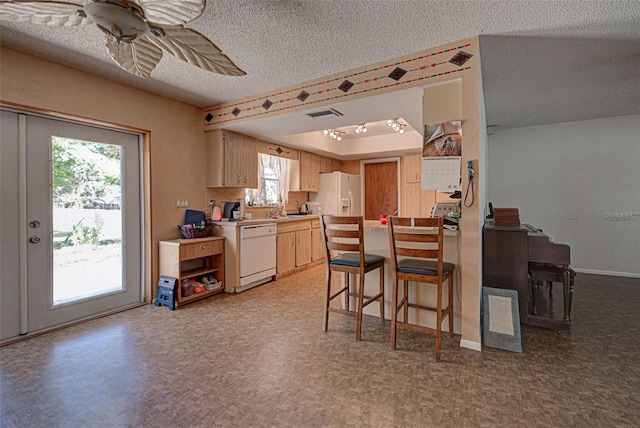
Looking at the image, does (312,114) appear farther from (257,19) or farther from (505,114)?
(505,114)

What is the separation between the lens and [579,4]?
2062 mm

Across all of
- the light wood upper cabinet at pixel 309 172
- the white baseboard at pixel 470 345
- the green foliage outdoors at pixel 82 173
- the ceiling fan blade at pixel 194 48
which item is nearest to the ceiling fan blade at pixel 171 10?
the ceiling fan blade at pixel 194 48

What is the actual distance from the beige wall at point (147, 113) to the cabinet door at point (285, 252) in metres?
1.26

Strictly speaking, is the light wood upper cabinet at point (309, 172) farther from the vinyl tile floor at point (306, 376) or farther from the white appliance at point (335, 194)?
the vinyl tile floor at point (306, 376)

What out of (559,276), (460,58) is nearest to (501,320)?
(559,276)

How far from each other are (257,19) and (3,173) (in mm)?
2551

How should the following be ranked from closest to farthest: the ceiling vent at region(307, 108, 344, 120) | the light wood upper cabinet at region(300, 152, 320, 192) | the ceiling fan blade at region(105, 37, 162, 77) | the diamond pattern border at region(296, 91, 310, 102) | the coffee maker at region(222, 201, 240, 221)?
the ceiling fan blade at region(105, 37, 162, 77)
the diamond pattern border at region(296, 91, 310, 102)
the ceiling vent at region(307, 108, 344, 120)
the coffee maker at region(222, 201, 240, 221)
the light wood upper cabinet at region(300, 152, 320, 192)

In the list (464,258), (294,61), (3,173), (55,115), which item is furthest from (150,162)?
(464,258)

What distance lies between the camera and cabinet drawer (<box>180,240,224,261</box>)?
3.62 metres

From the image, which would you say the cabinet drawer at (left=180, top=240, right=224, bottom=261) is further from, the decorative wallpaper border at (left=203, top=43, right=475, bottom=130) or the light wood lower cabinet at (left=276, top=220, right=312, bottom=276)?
the decorative wallpaper border at (left=203, top=43, right=475, bottom=130)

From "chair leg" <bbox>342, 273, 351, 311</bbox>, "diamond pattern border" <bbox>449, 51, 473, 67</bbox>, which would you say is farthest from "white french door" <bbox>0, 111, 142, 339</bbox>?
"diamond pattern border" <bbox>449, 51, 473, 67</bbox>

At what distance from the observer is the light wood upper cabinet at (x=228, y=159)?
14.0 feet

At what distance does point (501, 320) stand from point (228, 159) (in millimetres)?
3715

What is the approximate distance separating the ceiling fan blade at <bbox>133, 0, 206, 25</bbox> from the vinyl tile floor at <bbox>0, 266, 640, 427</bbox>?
83.7 inches
